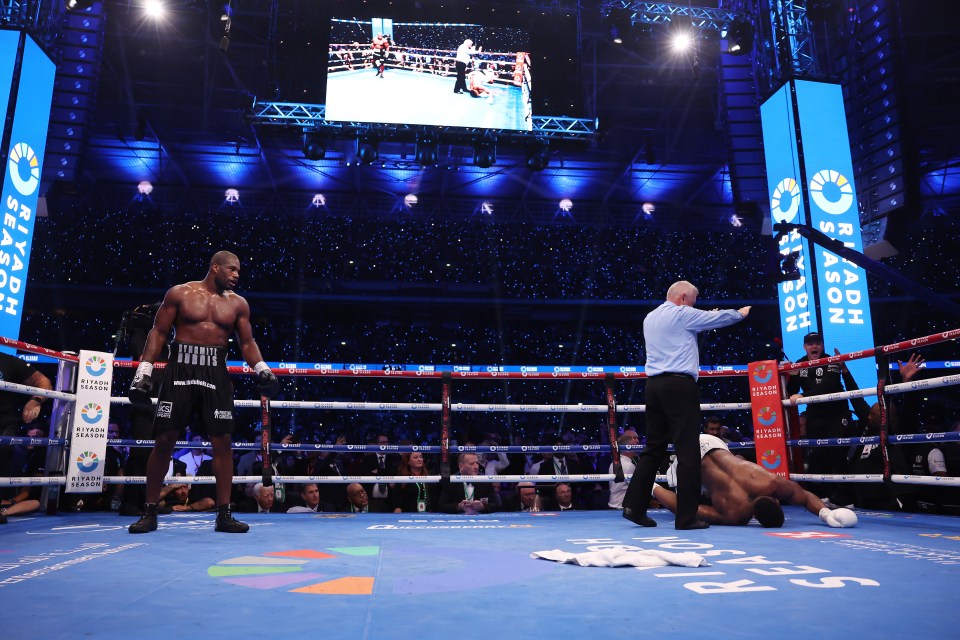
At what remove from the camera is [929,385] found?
3035mm

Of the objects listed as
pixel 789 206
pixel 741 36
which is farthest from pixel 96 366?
pixel 741 36

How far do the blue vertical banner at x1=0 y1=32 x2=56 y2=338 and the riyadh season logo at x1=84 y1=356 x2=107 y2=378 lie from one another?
272 cm

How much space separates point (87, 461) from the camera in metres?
3.77

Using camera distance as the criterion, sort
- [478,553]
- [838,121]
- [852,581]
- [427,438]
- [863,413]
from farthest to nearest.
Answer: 1. [427,438]
2. [838,121]
3. [863,413]
4. [478,553]
5. [852,581]

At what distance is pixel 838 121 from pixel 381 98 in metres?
5.38

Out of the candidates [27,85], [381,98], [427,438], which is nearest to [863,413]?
[381,98]

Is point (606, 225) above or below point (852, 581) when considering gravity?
above

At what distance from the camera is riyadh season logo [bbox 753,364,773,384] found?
4.28 metres

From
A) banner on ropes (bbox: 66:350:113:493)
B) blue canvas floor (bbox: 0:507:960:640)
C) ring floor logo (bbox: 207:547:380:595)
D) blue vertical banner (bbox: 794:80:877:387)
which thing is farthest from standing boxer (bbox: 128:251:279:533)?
blue vertical banner (bbox: 794:80:877:387)

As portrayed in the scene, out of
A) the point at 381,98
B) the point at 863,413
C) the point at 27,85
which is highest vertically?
the point at 381,98

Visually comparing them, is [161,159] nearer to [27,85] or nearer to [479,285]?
[479,285]

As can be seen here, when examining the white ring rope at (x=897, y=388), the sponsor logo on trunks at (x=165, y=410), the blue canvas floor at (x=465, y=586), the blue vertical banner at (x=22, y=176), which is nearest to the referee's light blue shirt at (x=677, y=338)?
the blue canvas floor at (x=465, y=586)

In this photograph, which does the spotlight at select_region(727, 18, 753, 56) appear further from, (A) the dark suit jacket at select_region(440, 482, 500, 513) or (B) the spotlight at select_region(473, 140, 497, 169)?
(A) the dark suit jacket at select_region(440, 482, 500, 513)

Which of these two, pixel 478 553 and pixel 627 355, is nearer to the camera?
pixel 478 553
